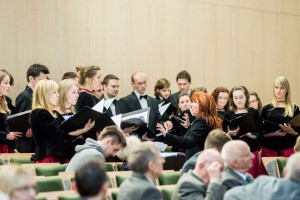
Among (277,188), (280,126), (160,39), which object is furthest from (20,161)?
(160,39)

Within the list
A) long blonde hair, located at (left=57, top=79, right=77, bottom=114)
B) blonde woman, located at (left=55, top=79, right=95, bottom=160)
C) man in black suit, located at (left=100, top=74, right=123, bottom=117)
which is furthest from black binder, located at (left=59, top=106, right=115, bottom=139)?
man in black suit, located at (left=100, top=74, right=123, bottom=117)

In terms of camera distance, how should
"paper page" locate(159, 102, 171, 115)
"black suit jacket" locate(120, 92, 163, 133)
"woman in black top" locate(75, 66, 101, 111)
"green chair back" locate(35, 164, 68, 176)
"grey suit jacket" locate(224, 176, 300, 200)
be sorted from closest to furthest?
1. "grey suit jacket" locate(224, 176, 300, 200)
2. "green chair back" locate(35, 164, 68, 176)
3. "woman in black top" locate(75, 66, 101, 111)
4. "black suit jacket" locate(120, 92, 163, 133)
5. "paper page" locate(159, 102, 171, 115)

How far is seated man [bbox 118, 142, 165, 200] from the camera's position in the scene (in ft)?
15.0

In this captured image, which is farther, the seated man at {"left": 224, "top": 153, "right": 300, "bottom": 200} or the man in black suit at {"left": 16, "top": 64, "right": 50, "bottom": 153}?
the man in black suit at {"left": 16, "top": 64, "right": 50, "bottom": 153}

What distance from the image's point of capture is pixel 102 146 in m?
6.02

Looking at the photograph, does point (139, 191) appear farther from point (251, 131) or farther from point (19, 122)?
point (251, 131)

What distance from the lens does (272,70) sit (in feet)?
43.4

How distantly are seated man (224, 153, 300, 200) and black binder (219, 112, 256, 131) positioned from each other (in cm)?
369

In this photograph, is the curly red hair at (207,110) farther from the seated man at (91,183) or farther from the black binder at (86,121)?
the seated man at (91,183)

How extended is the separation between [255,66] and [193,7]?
1.80 m

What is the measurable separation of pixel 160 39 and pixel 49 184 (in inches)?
259

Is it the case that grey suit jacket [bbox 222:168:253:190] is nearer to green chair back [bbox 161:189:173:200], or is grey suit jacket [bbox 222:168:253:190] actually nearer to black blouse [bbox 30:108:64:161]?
green chair back [bbox 161:189:173:200]

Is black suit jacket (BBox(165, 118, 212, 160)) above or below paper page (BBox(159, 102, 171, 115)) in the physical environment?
below


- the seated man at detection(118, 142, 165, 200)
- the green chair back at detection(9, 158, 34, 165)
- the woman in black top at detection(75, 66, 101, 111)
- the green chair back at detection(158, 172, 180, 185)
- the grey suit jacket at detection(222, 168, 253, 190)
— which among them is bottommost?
the green chair back at detection(158, 172, 180, 185)
